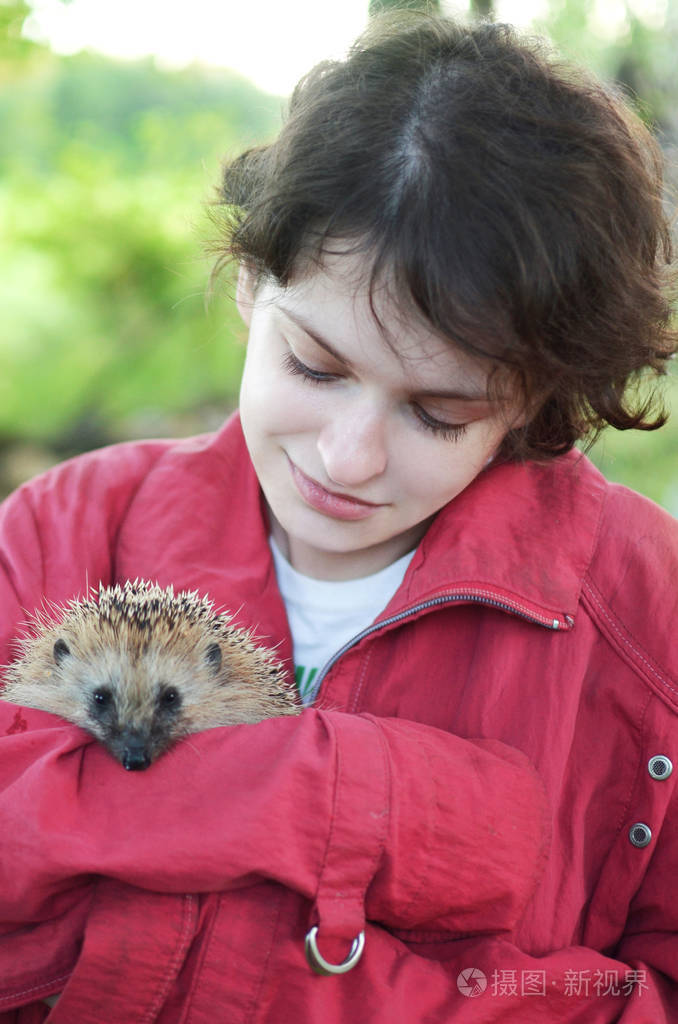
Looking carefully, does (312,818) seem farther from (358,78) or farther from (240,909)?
(358,78)

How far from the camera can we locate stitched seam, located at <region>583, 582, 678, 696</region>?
5.12 feet

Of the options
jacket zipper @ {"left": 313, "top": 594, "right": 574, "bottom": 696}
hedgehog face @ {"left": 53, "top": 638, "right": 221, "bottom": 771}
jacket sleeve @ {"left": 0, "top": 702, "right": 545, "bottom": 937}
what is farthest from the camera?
hedgehog face @ {"left": 53, "top": 638, "right": 221, "bottom": 771}

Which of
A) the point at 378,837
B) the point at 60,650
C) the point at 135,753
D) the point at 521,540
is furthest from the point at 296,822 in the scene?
the point at 60,650

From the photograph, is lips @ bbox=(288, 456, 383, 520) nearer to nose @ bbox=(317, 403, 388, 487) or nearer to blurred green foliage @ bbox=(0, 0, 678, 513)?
nose @ bbox=(317, 403, 388, 487)

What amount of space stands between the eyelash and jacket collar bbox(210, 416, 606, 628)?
205 millimetres

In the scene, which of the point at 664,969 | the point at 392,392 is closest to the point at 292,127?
the point at 392,392

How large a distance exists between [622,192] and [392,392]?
0.50 metres

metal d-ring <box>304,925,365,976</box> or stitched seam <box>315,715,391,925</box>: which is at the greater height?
stitched seam <box>315,715,391,925</box>

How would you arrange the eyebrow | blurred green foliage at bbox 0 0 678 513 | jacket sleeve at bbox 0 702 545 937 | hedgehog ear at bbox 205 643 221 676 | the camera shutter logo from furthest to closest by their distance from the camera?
blurred green foliage at bbox 0 0 678 513
hedgehog ear at bbox 205 643 221 676
the eyebrow
the camera shutter logo
jacket sleeve at bbox 0 702 545 937

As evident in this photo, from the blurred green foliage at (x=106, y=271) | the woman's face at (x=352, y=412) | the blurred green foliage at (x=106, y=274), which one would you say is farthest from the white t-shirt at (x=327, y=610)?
the blurred green foliage at (x=106, y=274)

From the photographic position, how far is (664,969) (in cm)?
150

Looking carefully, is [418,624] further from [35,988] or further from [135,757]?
[35,988]

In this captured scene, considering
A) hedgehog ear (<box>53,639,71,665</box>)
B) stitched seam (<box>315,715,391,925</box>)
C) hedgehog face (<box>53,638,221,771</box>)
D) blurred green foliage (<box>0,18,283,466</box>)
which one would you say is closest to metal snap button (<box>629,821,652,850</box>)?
stitched seam (<box>315,715,391,925</box>)

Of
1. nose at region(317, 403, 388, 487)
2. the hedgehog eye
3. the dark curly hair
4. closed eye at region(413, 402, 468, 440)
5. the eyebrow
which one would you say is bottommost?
the hedgehog eye
